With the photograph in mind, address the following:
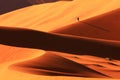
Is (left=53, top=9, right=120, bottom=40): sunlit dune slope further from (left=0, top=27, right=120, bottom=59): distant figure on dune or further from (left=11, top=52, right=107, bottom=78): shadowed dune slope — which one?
(left=11, top=52, right=107, bottom=78): shadowed dune slope

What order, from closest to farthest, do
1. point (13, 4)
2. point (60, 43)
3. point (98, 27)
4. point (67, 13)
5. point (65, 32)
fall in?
point (60, 43)
point (65, 32)
point (98, 27)
point (67, 13)
point (13, 4)

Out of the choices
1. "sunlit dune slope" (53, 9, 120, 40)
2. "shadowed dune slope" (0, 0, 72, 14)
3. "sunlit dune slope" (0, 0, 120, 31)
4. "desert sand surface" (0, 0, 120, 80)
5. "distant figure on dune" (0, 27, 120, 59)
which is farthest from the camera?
"shadowed dune slope" (0, 0, 72, 14)

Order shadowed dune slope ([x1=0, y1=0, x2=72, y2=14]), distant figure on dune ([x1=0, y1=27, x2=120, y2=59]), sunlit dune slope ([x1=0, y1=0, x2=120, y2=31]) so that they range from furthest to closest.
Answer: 1. shadowed dune slope ([x1=0, y1=0, x2=72, y2=14])
2. sunlit dune slope ([x1=0, y1=0, x2=120, y2=31])
3. distant figure on dune ([x1=0, y1=27, x2=120, y2=59])

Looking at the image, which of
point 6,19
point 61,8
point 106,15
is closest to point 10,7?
point 6,19

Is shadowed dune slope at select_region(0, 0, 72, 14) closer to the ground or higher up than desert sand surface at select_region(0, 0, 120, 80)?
higher up

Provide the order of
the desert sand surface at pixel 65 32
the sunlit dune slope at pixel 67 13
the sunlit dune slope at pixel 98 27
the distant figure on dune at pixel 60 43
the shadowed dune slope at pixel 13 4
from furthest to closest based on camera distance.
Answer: the shadowed dune slope at pixel 13 4
the sunlit dune slope at pixel 67 13
the sunlit dune slope at pixel 98 27
the distant figure on dune at pixel 60 43
the desert sand surface at pixel 65 32

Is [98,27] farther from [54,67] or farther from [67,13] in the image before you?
[54,67]

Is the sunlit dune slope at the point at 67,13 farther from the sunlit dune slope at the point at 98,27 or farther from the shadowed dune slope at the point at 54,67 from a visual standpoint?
the shadowed dune slope at the point at 54,67

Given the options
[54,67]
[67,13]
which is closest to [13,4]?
[67,13]

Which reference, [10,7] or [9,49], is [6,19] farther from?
[10,7]

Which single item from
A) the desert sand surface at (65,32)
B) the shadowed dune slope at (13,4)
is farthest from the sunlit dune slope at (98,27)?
the shadowed dune slope at (13,4)

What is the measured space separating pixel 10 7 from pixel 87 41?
2505 centimetres

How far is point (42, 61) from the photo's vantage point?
7254mm

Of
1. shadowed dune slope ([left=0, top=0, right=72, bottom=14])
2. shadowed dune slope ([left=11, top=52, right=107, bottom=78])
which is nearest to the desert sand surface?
shadowed dune slope ([left=11, top=52, right=107, bottom=78])
